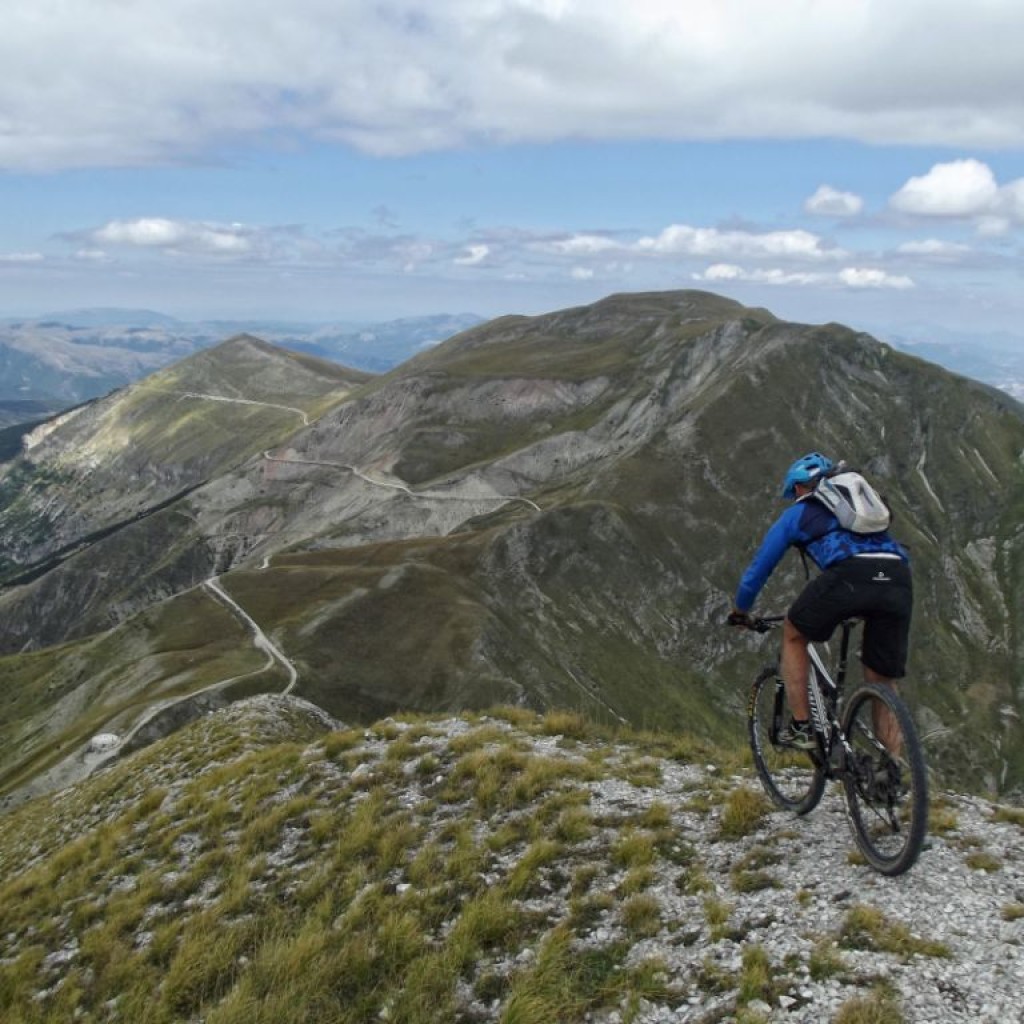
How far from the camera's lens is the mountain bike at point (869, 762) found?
9.70 metres

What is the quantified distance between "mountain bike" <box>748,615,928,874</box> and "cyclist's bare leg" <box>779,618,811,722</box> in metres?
0.10

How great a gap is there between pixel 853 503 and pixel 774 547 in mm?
1293

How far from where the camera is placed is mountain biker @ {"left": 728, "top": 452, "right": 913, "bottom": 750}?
10633mm

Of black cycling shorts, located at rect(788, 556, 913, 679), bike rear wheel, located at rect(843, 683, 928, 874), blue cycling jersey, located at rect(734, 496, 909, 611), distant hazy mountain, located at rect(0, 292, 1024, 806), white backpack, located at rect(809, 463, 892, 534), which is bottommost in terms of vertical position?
distant hazy mountain, located at rect(0, 292, 1024, 806)

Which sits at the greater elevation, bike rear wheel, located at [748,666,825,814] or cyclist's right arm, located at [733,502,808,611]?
cyclist's right arm, located at [733,502,808,611]

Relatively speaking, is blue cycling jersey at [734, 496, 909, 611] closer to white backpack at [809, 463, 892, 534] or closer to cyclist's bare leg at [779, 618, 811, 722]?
white backpack at [809, 463, 892, 534]

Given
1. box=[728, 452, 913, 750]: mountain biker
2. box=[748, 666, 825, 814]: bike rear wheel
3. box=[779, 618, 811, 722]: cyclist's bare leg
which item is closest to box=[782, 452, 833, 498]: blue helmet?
box=[728, 452, 913, 750]: mountain biker

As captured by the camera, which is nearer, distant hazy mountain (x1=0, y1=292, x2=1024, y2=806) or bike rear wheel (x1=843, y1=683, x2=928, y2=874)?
bike rear wheel (x1=843, y1=683, x2=928, y2=874)

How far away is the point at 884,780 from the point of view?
10.2 metres

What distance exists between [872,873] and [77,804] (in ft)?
72.1

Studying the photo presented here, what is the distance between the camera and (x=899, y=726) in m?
9.72

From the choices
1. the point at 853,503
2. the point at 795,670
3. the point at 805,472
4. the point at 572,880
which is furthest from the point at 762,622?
the point at 572,880

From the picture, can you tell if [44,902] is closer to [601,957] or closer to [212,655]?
[601,957]

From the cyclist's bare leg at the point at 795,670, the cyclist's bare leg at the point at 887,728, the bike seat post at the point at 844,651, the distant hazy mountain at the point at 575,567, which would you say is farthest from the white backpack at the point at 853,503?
the distant hazy mountain at the point at 575,567
